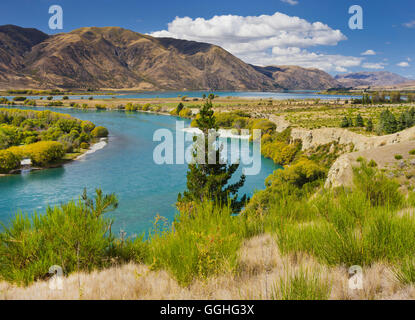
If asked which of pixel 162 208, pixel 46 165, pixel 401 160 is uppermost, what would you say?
pixel 401 160

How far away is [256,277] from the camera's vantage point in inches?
138

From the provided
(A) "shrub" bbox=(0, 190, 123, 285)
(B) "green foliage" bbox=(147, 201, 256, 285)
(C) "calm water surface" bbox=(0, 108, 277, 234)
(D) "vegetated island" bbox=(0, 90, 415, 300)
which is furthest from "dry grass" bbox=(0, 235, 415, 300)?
(C) "calm water surface" bbox=(0, 108, 277, 234)

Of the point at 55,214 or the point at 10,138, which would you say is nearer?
the point at 55,214

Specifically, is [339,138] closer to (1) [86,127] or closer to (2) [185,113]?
(1) [86,127]

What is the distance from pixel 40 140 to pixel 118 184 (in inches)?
1146

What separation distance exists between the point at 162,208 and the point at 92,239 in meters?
28.4

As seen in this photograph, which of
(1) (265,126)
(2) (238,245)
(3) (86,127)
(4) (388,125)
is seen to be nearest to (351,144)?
(4) (388,125)

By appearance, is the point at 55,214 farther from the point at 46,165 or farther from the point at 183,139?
the point at 183,139

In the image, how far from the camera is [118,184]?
1580 inches

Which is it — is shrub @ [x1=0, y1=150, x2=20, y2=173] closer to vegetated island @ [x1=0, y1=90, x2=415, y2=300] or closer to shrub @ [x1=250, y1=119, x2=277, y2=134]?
vegetated island @ [x1=0, y1=90, x2=415, y2=300]

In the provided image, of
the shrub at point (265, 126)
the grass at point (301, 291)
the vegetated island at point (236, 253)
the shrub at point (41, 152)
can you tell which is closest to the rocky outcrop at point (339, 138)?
the shrub at point (265, 126)

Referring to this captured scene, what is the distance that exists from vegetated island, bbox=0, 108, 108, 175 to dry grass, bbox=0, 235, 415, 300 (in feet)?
157

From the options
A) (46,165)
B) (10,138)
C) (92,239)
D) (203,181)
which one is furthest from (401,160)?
(10,138)

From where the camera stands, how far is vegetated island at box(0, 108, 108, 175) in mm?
44875
